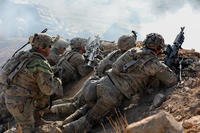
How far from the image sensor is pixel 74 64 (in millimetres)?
13773

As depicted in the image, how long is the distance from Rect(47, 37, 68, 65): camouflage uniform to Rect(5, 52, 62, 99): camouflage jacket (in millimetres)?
5063

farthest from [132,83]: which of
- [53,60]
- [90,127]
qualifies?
[53,60]

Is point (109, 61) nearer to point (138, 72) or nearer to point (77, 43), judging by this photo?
point (138, 72)

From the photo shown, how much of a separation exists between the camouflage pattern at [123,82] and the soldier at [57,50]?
4142 mm

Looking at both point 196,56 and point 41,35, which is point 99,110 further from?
point 196,56

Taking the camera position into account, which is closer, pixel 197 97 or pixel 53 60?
pixel 197 97

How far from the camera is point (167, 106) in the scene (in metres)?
9.50

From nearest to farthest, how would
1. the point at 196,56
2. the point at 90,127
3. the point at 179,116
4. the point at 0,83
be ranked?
the point at 179,116 < the point at 0,83 < the point at 90,127 < the point at 196,56

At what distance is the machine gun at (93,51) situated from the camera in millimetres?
14182

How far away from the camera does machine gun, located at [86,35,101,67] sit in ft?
46.5

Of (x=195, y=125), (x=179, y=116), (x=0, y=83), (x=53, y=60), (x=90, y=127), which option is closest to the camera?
(x=195, y=125)

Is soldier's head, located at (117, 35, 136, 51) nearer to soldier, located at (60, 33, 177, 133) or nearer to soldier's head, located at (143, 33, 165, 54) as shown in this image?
soldier, located at (60, 33, 177, 133)

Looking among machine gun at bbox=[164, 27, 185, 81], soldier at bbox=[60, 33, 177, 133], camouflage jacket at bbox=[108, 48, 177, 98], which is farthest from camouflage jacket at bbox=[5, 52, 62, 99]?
machine gun at bbox=[164, 27, 185, 81]

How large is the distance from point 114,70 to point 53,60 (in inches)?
188
